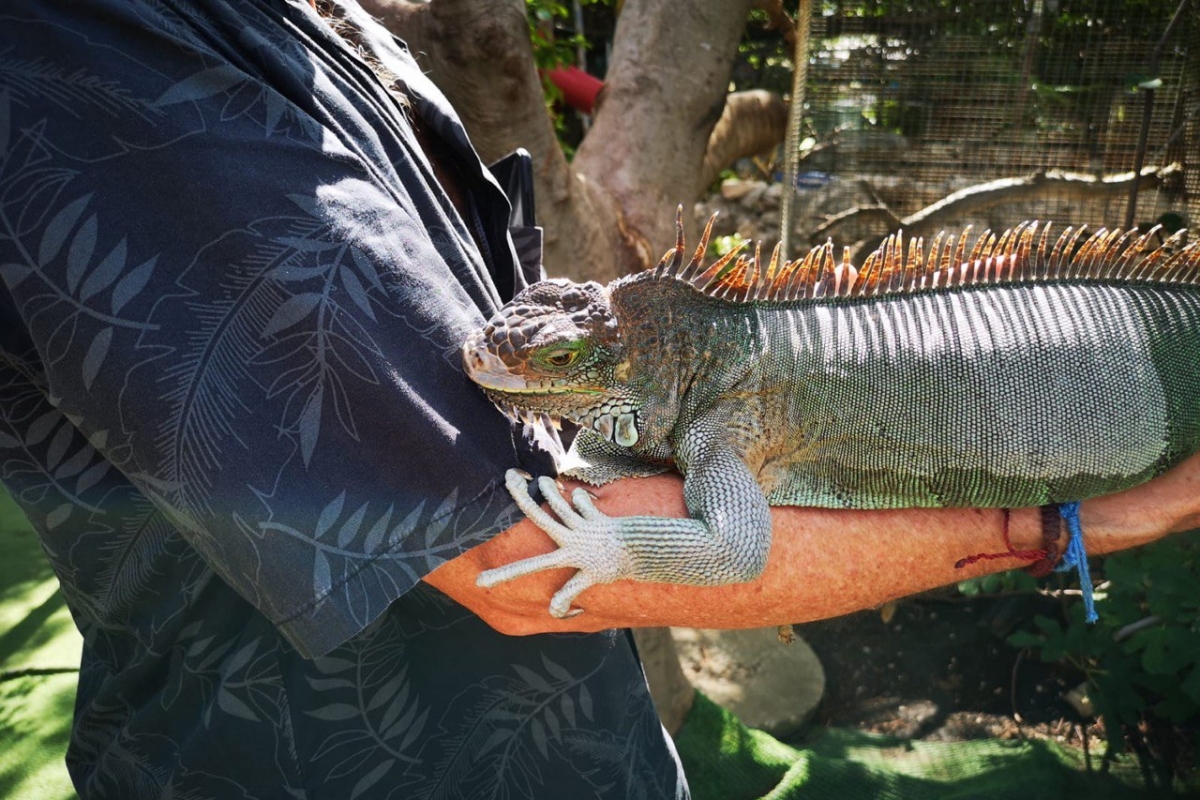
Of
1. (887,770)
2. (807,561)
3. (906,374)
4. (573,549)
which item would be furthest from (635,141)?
(887,770)

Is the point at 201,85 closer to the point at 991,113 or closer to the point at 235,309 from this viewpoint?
the point at 235,309

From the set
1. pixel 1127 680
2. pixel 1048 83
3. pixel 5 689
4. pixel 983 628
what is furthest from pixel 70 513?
pixel 1048 83

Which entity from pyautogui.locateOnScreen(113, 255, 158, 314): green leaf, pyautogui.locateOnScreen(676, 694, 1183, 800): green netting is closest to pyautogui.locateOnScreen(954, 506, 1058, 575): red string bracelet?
pyautogui.locateOnScreen(113, 255, 158, 314): green leaf

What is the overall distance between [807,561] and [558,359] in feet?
1.79

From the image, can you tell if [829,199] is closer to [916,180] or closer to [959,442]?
[916,180]

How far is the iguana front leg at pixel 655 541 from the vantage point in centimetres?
131

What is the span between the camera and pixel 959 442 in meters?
1.70

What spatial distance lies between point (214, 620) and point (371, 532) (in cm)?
44

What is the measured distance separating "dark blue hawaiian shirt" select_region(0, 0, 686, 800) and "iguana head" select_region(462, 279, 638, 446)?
0.15 ft

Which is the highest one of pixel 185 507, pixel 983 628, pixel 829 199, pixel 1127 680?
pixel 185 507

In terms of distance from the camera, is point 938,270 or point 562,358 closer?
point 562,358

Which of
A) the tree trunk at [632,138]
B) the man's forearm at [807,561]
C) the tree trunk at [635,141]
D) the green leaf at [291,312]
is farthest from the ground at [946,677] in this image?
the green leaf at [291,312]

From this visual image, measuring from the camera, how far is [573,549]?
132cm

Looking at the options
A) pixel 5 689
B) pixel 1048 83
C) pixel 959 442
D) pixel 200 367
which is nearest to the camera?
pixel 200 367
